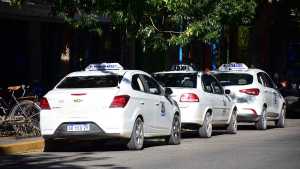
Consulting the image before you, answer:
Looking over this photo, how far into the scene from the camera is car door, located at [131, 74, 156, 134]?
15164 millimetres

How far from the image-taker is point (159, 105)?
53.0 feet

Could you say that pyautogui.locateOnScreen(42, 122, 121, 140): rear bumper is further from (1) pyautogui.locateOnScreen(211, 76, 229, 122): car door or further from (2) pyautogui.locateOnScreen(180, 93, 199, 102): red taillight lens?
(1) pyautogui.locateOnScreen(211, 76, 229, 122): car door

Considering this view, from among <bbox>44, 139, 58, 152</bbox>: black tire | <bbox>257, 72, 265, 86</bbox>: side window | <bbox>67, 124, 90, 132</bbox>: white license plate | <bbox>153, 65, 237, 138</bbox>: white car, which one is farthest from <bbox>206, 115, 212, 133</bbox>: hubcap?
<bbox>67, 124, 90, 132</bbox>: white license plate

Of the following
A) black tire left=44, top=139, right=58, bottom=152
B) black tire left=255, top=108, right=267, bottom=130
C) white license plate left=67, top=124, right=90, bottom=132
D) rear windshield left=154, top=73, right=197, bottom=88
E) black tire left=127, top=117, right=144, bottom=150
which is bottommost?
black tire left=255, top=108, right=267, bottom=130

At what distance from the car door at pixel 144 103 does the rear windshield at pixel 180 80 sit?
2.91m

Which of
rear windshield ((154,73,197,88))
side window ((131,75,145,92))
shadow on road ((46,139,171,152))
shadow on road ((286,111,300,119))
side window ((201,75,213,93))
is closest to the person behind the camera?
side window ((131,75,145,92))

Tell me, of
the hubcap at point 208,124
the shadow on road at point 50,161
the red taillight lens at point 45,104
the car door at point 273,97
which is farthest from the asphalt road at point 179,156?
the car door at point 273,97

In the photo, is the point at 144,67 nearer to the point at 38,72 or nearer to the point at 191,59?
the point at 191,59

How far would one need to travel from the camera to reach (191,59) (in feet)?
119

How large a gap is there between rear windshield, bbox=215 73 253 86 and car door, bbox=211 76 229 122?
1731 millimetres

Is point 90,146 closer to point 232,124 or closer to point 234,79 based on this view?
point 232,124

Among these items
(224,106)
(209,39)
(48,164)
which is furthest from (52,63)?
(48,164)

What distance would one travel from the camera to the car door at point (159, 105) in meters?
16.0

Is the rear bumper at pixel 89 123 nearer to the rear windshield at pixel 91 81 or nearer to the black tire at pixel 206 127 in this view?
the rear windshield at pixel 91 81
